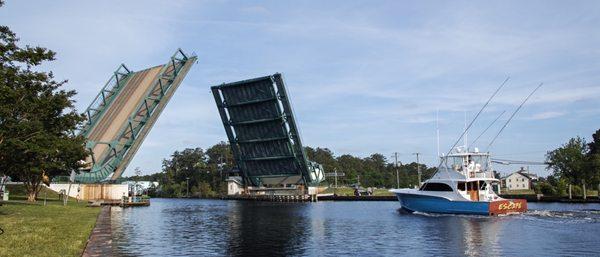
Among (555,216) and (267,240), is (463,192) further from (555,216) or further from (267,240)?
(267,240)

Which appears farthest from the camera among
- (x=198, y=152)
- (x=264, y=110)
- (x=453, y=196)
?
(x=198, y=152)

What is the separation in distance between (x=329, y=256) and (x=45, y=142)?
12557 mm

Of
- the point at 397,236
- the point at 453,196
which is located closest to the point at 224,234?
the point at 397,236

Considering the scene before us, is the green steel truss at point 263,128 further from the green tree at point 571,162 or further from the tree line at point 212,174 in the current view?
the tree line at point 212,174

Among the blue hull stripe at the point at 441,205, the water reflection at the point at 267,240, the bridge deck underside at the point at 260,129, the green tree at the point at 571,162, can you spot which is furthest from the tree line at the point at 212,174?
the water reflection at the point at 267,240

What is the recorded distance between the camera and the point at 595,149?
72688 millimetres

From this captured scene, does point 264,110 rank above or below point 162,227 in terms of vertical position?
above

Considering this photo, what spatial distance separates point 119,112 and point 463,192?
33041mm

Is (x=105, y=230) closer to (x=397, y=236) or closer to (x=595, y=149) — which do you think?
(x=397, y=236)

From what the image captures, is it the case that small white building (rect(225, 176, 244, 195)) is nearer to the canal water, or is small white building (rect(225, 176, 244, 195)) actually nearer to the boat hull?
the boat hull

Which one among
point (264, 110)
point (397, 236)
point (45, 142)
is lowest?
point (397, 236)

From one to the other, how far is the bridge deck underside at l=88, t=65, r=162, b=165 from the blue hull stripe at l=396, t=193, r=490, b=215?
26596 millimetres

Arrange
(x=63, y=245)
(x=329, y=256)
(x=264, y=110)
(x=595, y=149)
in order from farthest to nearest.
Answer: (x=595, y=149) < (x=264, y=110) < (x=329, y=256) < (x=63, y=245)

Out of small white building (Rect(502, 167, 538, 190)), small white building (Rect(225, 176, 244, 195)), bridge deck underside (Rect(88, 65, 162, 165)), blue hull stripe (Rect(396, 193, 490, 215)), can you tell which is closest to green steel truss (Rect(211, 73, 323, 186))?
bridge deck underside (Rect(88, 65, 162, 165))
